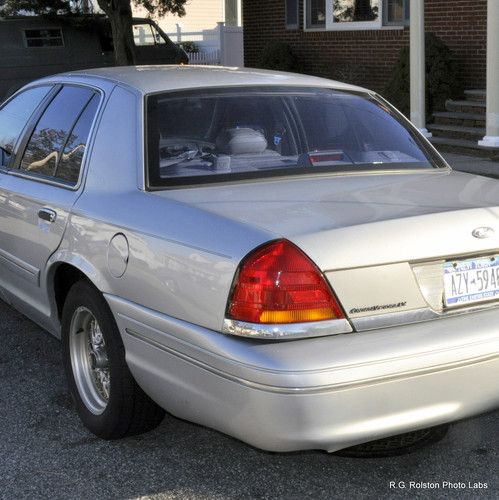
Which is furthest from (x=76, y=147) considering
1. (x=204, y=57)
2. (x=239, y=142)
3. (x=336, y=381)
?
(x=204, y=57)

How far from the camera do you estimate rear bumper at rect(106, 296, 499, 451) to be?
297cm

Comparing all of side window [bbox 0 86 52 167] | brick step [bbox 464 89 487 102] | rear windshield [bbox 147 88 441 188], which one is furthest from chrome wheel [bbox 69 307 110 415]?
brick step [bbox 464 89 487 102]

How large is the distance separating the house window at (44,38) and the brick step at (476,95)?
877 cm

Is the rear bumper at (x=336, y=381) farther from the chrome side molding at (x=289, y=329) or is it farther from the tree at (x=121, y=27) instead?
the tree at (x=121, y=27)

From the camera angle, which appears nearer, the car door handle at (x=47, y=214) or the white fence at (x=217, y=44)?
the car door handle at (x=47, y=214)

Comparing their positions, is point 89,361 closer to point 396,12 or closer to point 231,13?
point 396,12

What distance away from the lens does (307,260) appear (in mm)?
3066

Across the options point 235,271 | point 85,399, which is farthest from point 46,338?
point 235,271

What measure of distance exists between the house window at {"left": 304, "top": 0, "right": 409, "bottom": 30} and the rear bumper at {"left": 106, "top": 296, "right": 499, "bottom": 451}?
492 inches

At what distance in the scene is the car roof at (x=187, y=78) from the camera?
4.26 metres

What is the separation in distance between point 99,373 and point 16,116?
1.80 meters

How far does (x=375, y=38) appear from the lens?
15.6 meters

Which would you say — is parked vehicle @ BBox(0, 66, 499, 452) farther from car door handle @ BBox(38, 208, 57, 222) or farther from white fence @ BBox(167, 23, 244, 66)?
white fence @ BBox(167, 23, 244, 66)

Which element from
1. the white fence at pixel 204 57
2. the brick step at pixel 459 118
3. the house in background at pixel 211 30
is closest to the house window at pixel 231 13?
the house in background at pixel 211 30
